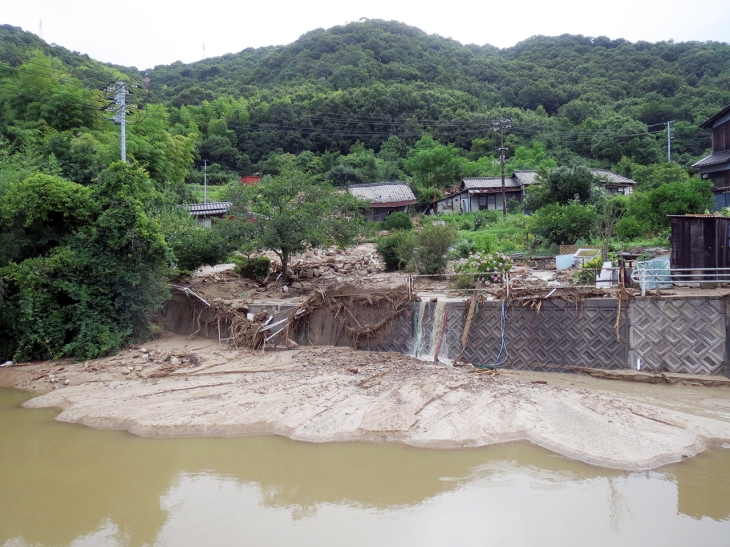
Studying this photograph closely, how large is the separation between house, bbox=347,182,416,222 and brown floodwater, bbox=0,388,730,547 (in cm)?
2874

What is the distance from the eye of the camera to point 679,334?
11.5 m

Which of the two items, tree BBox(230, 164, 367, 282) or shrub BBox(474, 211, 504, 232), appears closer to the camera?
tree BBox(230, 164, 367, 282)

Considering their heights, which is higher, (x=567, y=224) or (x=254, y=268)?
(x=567, y=224)

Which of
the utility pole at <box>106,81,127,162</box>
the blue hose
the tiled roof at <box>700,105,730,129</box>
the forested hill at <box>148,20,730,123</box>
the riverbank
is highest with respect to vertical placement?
the forested hill at <box>148,20,730,123</box>

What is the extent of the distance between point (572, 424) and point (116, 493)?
7.66 metres

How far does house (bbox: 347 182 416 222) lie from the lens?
3741 centimetres

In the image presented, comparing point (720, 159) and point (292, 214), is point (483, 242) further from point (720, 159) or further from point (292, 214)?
point (720, 159)

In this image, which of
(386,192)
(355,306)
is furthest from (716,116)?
(355,306)

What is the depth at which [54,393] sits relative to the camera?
491 inches

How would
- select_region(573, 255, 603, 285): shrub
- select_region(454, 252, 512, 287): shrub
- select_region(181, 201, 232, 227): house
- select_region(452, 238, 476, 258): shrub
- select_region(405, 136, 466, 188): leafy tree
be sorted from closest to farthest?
select_region(573, 255, 603, 285): shrub, select_region(454, 252, 512, 287): shrub, select_region(452, 238, 476, 258): shrub, select_region(181, 201, 232, 227): house, select_region(405, 136, 466, 188): leafy tree

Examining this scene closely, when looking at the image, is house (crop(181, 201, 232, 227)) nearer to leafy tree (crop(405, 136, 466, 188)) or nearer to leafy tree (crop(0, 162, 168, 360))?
leafy tree (crop(0, 162, 168, 360))

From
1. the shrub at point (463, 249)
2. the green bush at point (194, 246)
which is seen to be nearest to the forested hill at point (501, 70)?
the shrub at point (463, 249)

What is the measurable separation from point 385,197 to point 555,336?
2678 cm

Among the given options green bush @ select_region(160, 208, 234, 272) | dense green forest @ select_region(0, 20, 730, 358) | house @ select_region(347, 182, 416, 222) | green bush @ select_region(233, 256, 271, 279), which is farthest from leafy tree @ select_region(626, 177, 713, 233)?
house @ select_region(347, 182, 416, 222)
